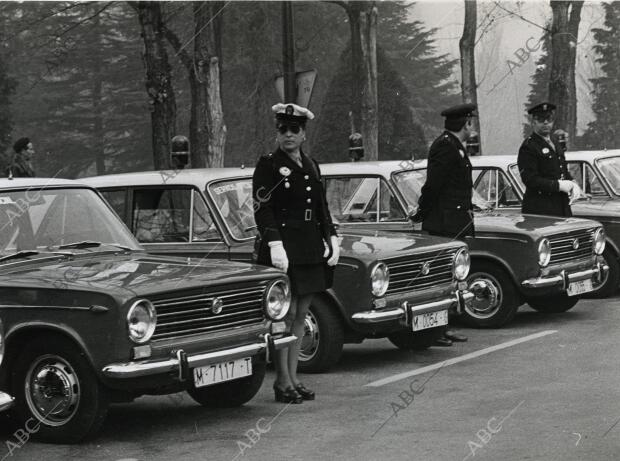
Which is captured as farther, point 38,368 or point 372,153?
point 372,153

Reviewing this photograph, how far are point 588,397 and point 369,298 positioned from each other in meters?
2.18

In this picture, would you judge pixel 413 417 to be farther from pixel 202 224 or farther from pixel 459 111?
pixel 459 111

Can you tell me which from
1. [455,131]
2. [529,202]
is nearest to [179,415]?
[455,131]

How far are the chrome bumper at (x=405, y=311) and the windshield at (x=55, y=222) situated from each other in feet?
6.63

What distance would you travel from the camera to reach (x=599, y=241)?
548 inches

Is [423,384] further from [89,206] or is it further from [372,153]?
[372,153]

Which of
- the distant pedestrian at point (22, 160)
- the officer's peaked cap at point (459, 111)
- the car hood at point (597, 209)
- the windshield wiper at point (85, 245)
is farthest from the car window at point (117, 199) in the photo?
the car hood at point (597, 209)

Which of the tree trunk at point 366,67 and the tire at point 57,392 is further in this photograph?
the tree trunk at point 366,67

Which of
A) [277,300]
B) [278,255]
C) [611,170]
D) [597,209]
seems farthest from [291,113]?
[611,170]

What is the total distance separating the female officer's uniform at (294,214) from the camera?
9109mm

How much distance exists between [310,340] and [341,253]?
29.3 inches

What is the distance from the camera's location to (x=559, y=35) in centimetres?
2869

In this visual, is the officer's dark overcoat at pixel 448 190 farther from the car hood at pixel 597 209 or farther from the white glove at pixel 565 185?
the car hood at pixel 597 209

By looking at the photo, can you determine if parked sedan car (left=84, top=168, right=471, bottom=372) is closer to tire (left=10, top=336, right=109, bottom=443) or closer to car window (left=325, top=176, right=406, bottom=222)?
car window (left=325, top=176, right=406, bottom=222)
